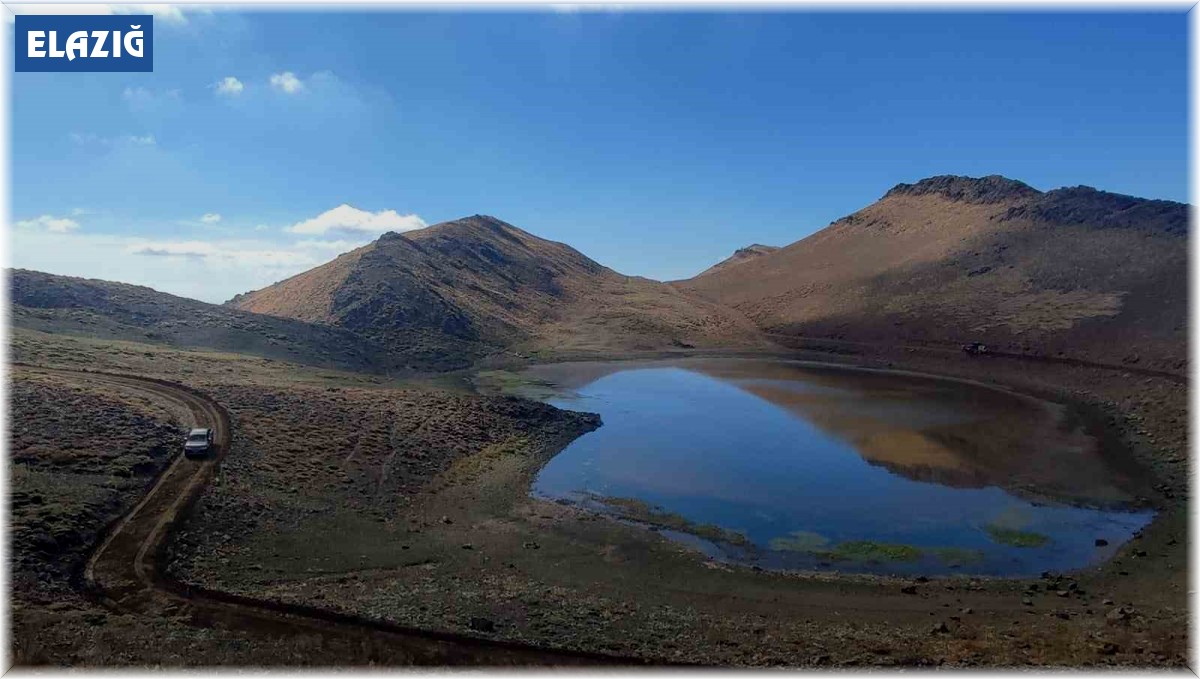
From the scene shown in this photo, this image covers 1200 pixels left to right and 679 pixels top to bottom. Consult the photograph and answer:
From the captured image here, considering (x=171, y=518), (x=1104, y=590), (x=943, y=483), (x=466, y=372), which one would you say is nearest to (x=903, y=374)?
(x=943, y=483)

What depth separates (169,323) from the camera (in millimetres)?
58312

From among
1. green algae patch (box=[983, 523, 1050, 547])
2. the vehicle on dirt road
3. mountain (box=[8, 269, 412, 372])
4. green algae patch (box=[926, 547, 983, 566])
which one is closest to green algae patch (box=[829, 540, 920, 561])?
green algae patch (box=[926, 547, 983, 566])

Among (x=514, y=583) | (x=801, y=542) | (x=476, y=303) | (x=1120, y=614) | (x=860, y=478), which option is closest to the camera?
(x=1120, y=614)

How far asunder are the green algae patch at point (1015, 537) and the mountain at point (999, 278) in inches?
1402

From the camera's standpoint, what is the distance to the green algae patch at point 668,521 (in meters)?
27.5

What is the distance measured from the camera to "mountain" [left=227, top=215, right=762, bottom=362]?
76312 mm

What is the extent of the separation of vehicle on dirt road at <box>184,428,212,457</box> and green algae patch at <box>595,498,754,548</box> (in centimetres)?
1646

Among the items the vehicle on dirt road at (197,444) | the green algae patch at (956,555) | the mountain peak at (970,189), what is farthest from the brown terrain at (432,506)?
the mountain peak at (970,189)

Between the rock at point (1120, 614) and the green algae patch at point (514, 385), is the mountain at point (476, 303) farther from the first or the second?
the rock at point (1120, 614)

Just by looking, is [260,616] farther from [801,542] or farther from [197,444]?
[801,542]

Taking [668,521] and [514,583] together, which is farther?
[668,521]

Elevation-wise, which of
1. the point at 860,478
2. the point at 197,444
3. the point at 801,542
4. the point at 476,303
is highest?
the point at 476,303

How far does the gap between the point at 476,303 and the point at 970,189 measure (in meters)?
87.6

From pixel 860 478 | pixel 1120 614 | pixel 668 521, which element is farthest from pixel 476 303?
pixel 1120 614
